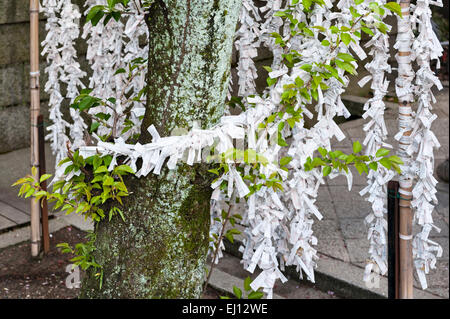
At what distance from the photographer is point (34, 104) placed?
4.72m

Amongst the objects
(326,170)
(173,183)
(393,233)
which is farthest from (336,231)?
(173,183)

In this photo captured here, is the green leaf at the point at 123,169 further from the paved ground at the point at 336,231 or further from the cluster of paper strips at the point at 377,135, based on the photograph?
the paved ground at the point at 336,231

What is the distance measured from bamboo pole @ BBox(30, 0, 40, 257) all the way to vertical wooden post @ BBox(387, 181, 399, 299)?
2.26 metres

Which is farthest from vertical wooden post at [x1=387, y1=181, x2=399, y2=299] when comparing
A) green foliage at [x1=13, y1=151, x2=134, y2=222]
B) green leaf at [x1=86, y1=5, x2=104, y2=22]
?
green leaf at [x1=86, y1=5, x2=104, y2=22]

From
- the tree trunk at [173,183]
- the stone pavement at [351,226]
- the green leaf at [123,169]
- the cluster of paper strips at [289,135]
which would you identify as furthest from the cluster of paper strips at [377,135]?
the green leaf at [123,169]

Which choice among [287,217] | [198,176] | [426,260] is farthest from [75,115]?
[426,260]

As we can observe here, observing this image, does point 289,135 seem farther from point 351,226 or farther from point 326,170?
point 351,226

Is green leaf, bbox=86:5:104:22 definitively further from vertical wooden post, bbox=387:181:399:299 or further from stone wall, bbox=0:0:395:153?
stone wall, bbox=0:0:395:153

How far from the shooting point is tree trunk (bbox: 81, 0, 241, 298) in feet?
9.07

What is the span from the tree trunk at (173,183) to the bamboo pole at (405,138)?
0.90 metres

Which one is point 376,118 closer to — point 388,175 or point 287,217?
point 388,175

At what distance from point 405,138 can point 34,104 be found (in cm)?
257

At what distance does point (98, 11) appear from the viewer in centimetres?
301
